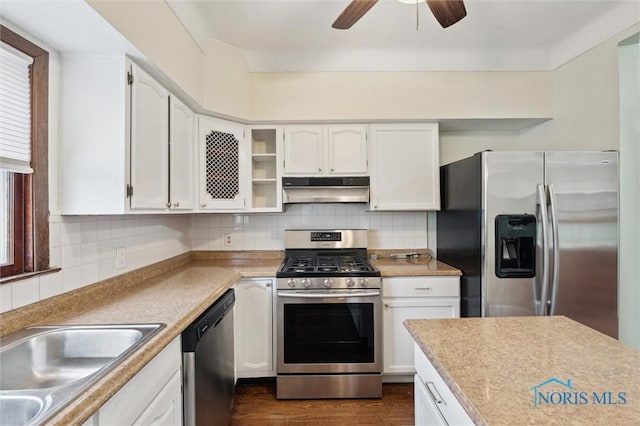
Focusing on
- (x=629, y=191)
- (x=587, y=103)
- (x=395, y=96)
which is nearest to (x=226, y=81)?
(x=395, y=96)

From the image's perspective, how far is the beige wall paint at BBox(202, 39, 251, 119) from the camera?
2346 millimetres

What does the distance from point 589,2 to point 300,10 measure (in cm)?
184

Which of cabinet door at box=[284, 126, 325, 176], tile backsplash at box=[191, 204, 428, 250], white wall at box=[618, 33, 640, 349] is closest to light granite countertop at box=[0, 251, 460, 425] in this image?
tile backsplash at box=[191, 204, 428, 250]

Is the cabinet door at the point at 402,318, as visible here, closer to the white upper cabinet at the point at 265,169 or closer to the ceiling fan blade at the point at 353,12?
the white upper cabinet at the point at 265,169

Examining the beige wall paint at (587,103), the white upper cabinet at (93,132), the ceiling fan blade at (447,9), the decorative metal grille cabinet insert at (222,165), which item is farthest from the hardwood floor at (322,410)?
the ceiling fan blade at (447,9)

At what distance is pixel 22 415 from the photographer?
2.79ft

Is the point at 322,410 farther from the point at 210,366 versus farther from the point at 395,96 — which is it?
the point at 395,96

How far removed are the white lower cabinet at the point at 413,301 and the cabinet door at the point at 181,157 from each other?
1.56 m

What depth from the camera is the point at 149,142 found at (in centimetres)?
169

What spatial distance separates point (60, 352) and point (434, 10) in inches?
88.7

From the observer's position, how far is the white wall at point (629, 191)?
2057 millimetres

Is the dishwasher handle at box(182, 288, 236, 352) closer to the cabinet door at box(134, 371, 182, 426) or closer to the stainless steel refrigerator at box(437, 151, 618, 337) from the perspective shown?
the cabinet door at box(134, 371, 182, 426)

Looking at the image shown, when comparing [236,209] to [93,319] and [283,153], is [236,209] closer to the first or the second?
[283,153]

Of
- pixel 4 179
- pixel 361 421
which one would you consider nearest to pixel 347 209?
pixel 361 421
